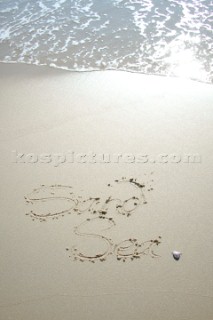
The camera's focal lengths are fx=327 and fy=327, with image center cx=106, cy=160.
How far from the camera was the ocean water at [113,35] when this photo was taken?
3842 mm

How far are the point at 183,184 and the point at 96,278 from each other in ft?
3.25

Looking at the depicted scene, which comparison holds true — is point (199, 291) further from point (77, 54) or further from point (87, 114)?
point (77, 54)

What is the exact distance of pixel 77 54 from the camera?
13.4ft

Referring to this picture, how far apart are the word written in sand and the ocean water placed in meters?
1.77

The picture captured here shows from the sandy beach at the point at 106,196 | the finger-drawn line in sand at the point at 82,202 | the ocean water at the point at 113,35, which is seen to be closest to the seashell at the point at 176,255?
the sandy beach at the point at 106,196

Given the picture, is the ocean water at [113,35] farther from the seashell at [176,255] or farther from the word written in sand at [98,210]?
the seashell at [176,255]

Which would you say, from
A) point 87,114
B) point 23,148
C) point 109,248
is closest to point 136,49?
point 87,114

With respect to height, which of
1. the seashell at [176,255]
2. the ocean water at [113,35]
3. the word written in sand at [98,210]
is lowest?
the seashell at [176,255]

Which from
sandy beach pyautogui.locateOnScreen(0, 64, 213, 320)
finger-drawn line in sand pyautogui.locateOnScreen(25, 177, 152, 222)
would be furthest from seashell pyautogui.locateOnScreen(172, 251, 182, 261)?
finger-drawn line in sand pyautogui.locateOnScreen(25, 177, 152, 222)

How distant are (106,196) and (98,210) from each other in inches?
5.6

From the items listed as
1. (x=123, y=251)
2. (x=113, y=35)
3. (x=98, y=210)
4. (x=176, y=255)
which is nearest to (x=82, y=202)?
(x=98, y=210)

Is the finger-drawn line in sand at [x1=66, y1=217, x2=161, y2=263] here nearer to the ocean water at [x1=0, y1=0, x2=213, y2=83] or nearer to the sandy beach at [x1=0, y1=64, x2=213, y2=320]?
the sandy beach at [x1=0, y1=64, x2=213, y2=320]

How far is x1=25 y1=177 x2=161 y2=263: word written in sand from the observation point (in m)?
Answer: 2.14

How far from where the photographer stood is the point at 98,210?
2379 millimetres
